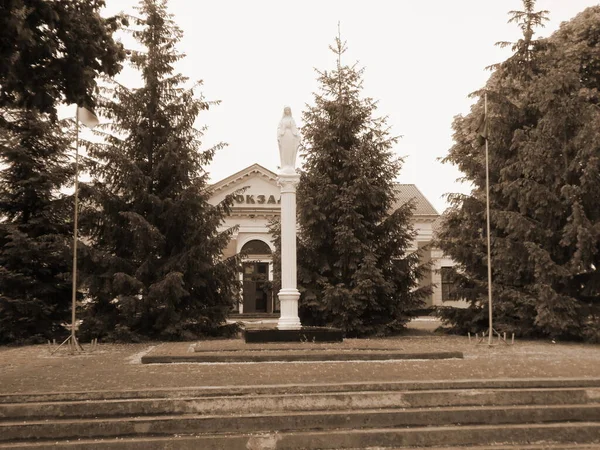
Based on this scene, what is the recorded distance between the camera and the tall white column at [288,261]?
52.7ft

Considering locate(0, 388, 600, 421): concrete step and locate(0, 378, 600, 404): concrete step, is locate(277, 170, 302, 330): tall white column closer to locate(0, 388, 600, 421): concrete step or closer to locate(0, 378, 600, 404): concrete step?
locate(0, 378, 600, 404): concrete step

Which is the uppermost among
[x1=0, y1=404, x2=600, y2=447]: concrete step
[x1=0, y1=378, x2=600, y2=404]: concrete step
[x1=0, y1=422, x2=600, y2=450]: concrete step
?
[x1=0, y1=378, x2=600, y2=404]: concrete step

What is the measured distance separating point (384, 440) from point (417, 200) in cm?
3300

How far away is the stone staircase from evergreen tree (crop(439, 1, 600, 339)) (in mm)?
10022

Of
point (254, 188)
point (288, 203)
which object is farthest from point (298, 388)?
point (254, 188)

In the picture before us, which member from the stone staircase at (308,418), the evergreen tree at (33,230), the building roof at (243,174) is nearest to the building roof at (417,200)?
the building roof at (243,174)

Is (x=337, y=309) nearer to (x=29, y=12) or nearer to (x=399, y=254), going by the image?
(x=399, y=254)

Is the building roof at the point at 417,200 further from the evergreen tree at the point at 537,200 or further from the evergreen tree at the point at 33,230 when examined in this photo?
the evergreen tree at the point at 33,230

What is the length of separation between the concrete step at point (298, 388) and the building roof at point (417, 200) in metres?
27.3

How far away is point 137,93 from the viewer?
1975 cm

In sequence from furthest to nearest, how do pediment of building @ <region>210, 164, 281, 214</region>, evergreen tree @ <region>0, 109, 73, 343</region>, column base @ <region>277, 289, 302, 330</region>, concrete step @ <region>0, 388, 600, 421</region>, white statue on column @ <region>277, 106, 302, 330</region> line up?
1. pediment of building @ <region>210, 164, 281, 214</region>
2. evergreen tree @ <region>0, 109, 73, 343</region>
3. white statue on column @ <region>277, 106, 302, 330</region>
4. column base @ <region>277, 289, 302, 330</region>
5. concrete step @ <region>0, 388, 600, 421</region>

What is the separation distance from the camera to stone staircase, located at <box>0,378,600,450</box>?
7008mm

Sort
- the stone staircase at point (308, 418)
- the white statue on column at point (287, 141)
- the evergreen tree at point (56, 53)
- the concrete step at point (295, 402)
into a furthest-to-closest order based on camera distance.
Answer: the white statue on column at point (287, 141), the evergreen tree at point (56, 53), the concrete step at point (295, 402), the stone staircase at point (308, 418)

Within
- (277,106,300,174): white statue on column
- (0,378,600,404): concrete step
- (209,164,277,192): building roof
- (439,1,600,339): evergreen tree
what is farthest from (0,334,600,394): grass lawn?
(209,164,277,192): building roof
